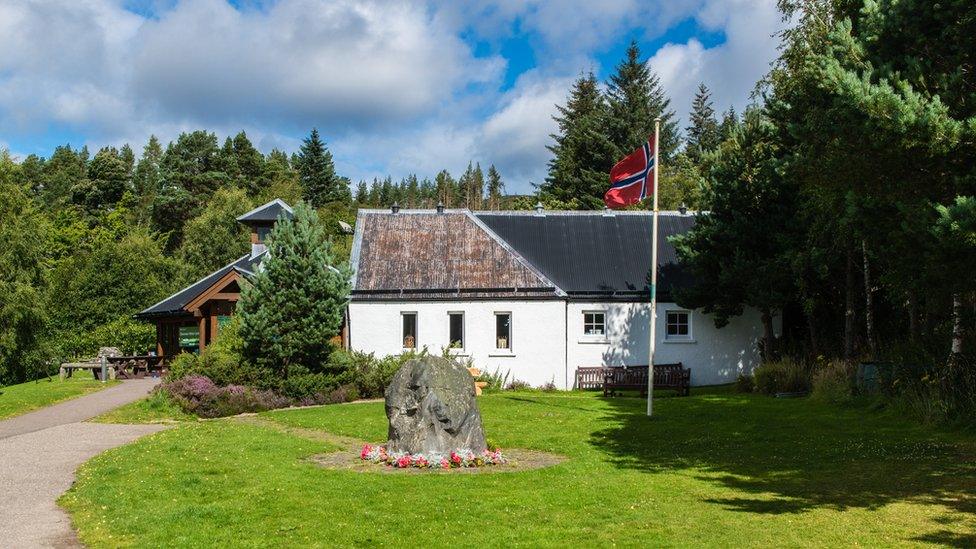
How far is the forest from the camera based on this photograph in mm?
12508

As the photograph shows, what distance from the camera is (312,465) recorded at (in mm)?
13898

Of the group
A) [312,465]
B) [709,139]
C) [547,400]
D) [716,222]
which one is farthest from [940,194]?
[709,139]

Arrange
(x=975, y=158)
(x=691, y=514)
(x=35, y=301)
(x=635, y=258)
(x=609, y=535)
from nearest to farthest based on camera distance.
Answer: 1. (x=609, y=535)
2. (x=691, y=514)
3. (x=975, y=158)
4. (x=635, y=258)
5. (x=35, y=301)

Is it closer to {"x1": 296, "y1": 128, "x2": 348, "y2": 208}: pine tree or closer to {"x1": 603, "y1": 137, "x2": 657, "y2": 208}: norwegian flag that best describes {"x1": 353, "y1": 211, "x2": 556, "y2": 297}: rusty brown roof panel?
A: {"x1": 603, "y1": 137, "x2": 657, "y2": 208}: norwegian flag

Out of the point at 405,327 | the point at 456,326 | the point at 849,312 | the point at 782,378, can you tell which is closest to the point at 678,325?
the point at 782,378

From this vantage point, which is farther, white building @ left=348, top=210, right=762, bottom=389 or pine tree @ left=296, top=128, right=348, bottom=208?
pine tree @ left=296, top=128, right=348, bottom=208

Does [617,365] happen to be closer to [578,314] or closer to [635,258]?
[578,314]

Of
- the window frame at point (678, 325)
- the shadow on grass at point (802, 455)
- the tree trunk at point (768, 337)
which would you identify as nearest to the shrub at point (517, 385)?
the window frame at point (678, 325)

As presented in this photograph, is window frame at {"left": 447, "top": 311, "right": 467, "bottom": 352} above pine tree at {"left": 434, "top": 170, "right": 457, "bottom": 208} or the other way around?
the other way around

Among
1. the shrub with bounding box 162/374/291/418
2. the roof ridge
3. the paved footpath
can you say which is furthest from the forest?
Result: the shrub with bounding box 162/374/291/418

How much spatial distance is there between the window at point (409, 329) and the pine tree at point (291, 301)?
229 inches

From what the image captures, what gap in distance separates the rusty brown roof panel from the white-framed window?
4.59 m

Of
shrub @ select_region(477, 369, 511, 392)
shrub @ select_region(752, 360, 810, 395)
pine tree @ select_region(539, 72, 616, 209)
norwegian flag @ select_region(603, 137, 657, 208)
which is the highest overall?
pine tree @ select_region(539, 72, 616, 209)

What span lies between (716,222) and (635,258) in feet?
15.6
